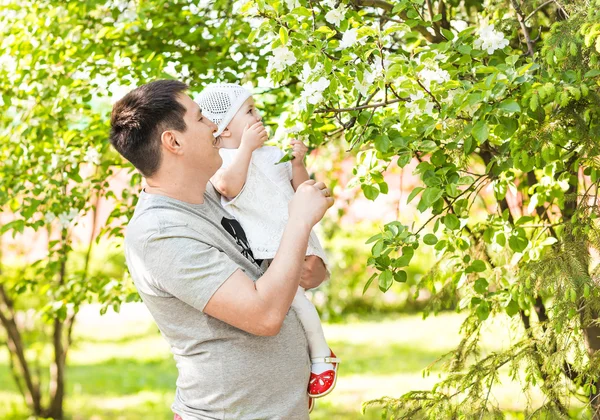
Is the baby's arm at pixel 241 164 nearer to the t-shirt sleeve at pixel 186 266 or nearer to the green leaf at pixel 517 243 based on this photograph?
the t-shirt sleeve at pixel 186 266

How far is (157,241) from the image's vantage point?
186 cm

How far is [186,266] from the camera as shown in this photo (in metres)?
1.82

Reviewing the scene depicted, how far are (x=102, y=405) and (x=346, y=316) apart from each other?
15.2 feet

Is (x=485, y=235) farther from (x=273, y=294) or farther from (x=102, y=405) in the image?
(x=102, y=405)

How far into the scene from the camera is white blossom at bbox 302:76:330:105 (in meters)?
2.20

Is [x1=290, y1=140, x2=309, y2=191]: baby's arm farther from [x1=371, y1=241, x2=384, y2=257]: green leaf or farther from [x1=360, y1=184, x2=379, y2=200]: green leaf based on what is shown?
[x1=371, y1=241, x2=384, y2=257]: green leaf

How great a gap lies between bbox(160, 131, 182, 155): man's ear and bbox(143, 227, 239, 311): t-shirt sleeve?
0.23 meters

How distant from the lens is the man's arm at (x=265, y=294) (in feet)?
5.92

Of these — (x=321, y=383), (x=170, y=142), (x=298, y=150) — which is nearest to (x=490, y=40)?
(x=298, y=150)

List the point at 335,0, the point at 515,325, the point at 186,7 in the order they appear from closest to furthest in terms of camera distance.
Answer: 1. the point at 335,0
2. the point at 515,325
3. the point at 186,7

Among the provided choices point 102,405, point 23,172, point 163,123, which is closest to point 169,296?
point 163,123

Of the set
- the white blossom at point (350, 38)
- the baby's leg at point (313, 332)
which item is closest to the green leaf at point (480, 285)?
the baby's leg at point (313, 332)

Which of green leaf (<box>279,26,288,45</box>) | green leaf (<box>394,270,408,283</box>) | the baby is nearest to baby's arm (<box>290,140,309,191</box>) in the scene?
the baby

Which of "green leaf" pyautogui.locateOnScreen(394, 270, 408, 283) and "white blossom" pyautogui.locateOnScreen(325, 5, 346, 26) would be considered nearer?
"green leaf" pyautogui.locateOnScreen(394, 270, 408, 283)
